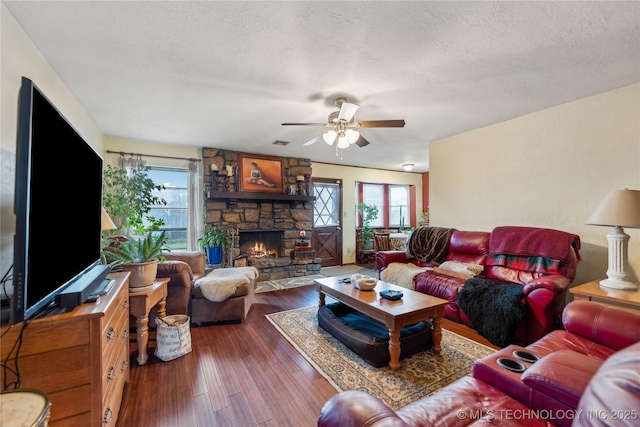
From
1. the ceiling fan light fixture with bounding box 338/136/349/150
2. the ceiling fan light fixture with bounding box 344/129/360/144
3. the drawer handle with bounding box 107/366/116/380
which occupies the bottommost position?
the drawer handle with bounding box 107/366/116/380

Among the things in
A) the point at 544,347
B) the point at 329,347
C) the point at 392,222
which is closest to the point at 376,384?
the point at 329,347

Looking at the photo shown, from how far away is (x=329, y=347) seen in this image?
7.73 ft

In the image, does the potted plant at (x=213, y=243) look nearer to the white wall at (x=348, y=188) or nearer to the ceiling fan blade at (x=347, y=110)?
the white wall at (x=348, y=188)

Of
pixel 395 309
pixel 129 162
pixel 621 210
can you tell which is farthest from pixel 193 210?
pixel 621 210

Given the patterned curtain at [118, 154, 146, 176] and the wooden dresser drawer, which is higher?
the patterned curtain at [118, 154, 146, 176]

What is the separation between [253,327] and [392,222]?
5184 mm

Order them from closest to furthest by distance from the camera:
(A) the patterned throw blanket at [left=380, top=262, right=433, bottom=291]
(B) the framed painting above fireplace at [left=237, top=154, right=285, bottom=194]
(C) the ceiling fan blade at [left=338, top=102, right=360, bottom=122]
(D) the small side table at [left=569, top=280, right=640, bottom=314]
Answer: (D) the small side table at [left=569, top=280, right=640, bottom=314]
(C) the ceiling fan blade at [left=338, top=102, right=360, bottom=122]
(A) the patterned throw blanket at [left=380, top=262, right=433, bottom=291]
(B) the framed painting above fireplace at [left=237, top=154, right=285, bottom=194]

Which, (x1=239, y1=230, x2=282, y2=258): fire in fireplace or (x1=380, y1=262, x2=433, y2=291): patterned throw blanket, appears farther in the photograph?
(x1=239, y1=230, x2=282, y2=258): fire in fireplace

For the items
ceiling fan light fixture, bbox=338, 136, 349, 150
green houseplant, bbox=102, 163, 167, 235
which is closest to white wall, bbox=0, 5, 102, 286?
green houseplant, bbox=102, 163, 167, 235

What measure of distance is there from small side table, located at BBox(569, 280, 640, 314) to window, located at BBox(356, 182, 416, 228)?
4.67 metres

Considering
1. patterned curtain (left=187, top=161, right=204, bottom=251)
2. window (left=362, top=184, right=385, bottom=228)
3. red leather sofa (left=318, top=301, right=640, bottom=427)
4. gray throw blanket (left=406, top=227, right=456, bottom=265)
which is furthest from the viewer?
window (left=362, top=184, right=385, bottom=228)

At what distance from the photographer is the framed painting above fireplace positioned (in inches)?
192

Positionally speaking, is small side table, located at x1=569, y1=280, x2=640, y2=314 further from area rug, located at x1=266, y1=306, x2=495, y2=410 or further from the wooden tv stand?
the wooden tv stand

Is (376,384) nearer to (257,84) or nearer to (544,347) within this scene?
(544,347)
